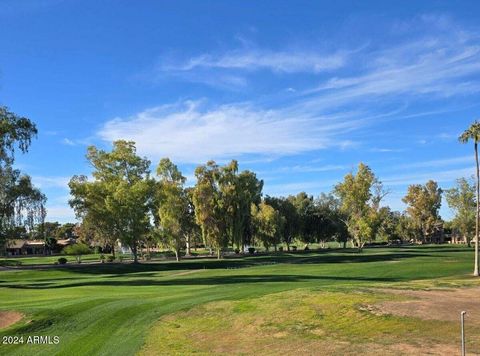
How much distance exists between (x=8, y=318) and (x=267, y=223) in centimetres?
7268

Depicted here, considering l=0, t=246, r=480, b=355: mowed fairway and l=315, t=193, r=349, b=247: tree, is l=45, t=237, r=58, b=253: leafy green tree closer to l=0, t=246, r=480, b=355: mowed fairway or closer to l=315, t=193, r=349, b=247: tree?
l=315, t=193, r=349, b=247: tree

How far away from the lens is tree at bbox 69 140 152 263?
2729 inches

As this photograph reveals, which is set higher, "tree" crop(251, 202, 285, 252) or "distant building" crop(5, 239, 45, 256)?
"tree" crop(251, 202, 285, 252)

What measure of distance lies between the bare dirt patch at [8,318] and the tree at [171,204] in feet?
175

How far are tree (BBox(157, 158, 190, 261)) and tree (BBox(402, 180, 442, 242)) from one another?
325 ft

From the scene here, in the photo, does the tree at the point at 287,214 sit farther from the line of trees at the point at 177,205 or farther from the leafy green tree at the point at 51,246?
the leafy green tree at the point at 51,246

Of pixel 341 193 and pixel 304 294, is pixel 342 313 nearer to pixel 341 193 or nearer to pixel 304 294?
pixel 304 294

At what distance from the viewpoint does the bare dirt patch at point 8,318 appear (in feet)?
67.0

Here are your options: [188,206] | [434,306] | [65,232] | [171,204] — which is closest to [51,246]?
[65,232]

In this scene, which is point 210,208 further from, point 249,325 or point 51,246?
point 51,246

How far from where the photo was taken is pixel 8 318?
69.8 feet

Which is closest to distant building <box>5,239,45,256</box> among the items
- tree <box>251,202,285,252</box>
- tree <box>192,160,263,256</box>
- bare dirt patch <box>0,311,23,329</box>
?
tree <box>251,202,285,252</box>

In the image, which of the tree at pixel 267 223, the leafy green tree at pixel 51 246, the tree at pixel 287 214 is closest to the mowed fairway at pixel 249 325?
the tree at pixel 267 223

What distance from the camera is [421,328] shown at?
18.1 meters
